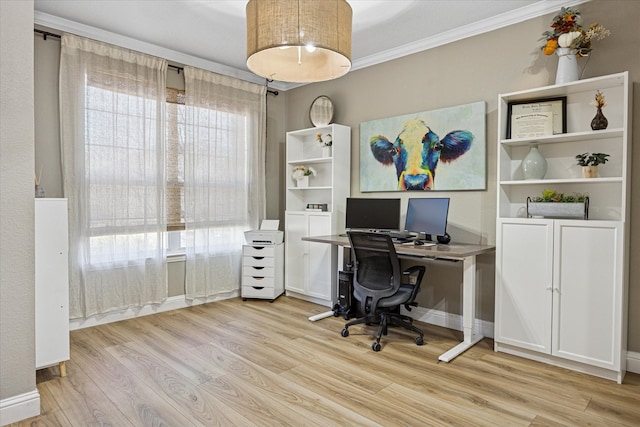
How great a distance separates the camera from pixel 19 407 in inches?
84.4

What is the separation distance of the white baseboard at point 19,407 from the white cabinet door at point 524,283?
3101 millimetres

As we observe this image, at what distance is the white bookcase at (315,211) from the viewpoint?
4.36 m

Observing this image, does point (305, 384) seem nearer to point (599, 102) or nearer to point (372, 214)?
point (372, 214)

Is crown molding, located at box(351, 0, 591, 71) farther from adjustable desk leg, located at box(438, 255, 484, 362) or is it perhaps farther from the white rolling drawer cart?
the white rolling drawer cart

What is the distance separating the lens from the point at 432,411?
2248 mm

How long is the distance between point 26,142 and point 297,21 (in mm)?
1650

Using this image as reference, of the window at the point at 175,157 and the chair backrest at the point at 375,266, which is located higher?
the window at the point at 175,157

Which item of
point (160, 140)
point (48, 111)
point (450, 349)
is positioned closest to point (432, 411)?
point (450, 349)

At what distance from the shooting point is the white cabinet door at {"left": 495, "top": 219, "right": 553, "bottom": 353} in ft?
9.35

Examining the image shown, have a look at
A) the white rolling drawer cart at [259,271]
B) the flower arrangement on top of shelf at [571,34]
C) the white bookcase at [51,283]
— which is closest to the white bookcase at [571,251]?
the flower arrangement on top of shelf at [571,34]

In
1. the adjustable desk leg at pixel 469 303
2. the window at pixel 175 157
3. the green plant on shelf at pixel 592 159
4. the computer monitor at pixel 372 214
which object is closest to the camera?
the green plant on shelf at pixel 592 159

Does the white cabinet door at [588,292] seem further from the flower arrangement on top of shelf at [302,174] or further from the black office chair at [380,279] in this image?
the flower arrangement on top of shelf at [302,174]

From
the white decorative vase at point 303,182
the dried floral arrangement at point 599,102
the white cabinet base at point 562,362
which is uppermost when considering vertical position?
the dried floral arrangement at point 599,102

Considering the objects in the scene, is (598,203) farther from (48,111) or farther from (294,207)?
(48,111)
